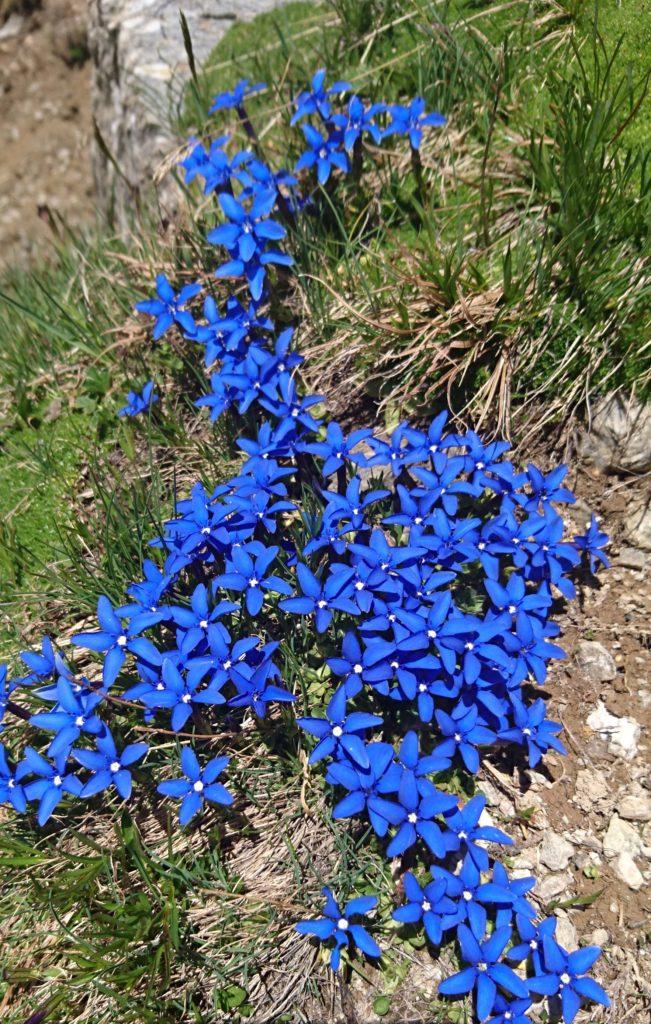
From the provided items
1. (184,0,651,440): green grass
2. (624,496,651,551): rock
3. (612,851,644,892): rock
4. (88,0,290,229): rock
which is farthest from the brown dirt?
(612,851,644,892): rock

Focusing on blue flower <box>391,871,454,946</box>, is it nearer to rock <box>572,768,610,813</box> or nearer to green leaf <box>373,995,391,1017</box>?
green leaf <box>373,995,391,1017</box>

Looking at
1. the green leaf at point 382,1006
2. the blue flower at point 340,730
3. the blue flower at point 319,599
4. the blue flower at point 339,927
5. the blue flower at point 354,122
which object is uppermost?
the blue flower at point 354,122

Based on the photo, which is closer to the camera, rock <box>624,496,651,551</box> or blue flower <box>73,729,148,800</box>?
blue flower <box>73,729,148,800</box>

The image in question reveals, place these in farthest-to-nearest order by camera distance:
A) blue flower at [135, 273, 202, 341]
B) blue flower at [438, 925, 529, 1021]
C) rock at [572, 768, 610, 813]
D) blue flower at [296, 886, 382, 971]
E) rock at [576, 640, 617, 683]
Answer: blue flower at [135, 273, 202, 341] → rock at [576, 640, 617, 683] → rock at [572, 768, 610, 813] → blue flower at [296, 886, 382, 971] → blue flower at [438, 925, 529, 1021]

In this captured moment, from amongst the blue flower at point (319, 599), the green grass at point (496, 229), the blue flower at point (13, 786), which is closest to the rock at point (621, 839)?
the blue flower at point (319, 599)

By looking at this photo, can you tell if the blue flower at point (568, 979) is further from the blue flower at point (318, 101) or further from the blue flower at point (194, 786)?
the blue flower at point (318, 101)

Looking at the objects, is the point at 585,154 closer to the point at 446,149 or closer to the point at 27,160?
the point at 446,149

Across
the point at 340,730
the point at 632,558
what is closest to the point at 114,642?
the point at 340,730
